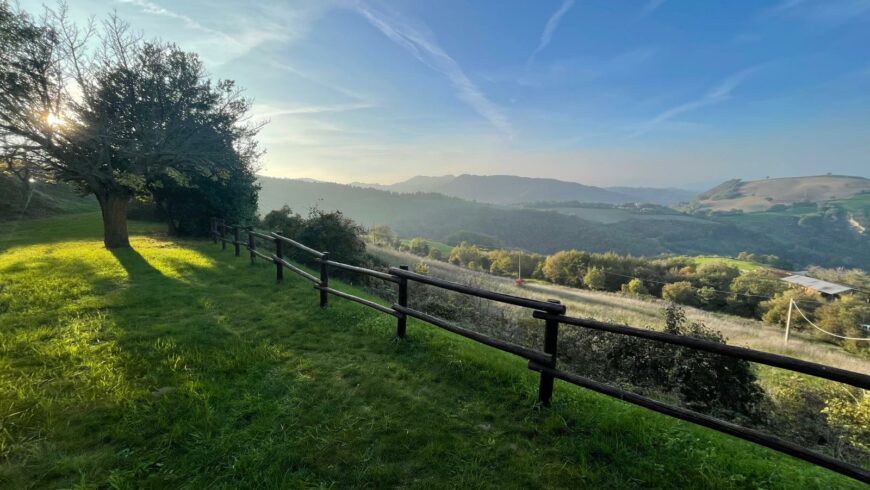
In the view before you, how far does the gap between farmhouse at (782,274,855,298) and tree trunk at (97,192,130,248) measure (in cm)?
5789

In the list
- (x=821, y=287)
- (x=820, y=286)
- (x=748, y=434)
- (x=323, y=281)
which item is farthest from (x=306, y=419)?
(x=820, y=286)

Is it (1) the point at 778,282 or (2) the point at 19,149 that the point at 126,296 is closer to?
(2) the point at 19,149

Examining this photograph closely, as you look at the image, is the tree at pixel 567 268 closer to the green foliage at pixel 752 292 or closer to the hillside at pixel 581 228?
the green foliage at pixel 752 292

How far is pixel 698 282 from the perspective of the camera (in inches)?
1759

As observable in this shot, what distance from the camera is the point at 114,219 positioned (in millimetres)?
16609

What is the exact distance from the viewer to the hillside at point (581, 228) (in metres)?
104

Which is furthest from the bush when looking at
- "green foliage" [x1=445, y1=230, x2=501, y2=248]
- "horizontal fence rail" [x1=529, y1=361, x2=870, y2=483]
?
"green foliage" [x1=445, y1=230, x2=501, y2=248]

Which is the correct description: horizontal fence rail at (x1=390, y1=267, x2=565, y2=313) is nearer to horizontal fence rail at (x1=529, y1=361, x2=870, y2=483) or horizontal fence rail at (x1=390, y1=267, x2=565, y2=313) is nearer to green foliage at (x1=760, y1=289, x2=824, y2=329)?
horizontal fence rail at (x1=529, y1=361, x2=870, y2=483)

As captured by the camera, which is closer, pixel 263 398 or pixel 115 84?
pixel 263 398

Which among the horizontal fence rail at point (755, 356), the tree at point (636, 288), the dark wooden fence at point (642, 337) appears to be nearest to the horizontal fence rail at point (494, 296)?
the dark wooden fence at point (642, 337)

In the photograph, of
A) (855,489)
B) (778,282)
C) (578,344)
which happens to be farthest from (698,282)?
(855,489)

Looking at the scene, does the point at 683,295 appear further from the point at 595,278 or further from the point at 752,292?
the point at 595,278

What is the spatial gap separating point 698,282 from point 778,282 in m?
7.35

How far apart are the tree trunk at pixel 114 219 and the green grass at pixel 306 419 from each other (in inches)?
446
